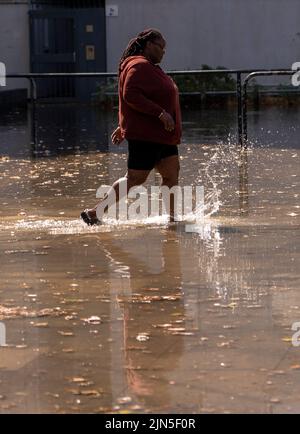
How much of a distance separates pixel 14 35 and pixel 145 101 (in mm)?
20995

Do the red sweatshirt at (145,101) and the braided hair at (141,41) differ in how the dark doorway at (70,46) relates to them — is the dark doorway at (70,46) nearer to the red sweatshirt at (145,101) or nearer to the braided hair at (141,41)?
the braided hair at (141,41)

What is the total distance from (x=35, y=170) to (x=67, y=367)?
30.9 ft

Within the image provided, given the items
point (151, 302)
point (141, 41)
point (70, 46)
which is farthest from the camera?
point (70, 46)

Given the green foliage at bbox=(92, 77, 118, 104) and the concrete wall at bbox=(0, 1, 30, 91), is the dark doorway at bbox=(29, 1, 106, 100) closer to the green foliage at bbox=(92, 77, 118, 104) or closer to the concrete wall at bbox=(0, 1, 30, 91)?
Answer: the concrete wall at bbox=(0, 1, 30, 91)

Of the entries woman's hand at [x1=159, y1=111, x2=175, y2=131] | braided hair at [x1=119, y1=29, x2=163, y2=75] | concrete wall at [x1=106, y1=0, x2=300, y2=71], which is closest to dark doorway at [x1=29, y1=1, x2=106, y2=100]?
concrete wall at [x1=106, y1=0, x2=300, y2=71]

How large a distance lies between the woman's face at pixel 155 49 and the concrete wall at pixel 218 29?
20.2 meters

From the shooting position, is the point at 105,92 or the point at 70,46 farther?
the point at 70,46

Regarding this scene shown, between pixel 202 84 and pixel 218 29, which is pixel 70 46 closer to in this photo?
pixel 218 29

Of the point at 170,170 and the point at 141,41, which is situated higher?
the point at 141,41

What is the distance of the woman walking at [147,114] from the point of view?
10.4m

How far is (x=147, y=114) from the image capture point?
10.5 m

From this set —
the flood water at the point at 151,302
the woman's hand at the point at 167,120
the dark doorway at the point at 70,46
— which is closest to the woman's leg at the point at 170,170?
the flood water at the point at 151,302

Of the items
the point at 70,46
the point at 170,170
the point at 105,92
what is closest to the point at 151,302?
the point at 170,170

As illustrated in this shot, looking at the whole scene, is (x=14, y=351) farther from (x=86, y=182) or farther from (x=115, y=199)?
(x=86, y=182)
